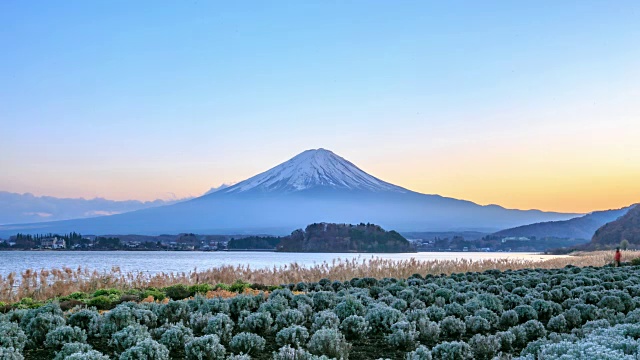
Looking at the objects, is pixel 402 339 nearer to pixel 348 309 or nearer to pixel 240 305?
pixel 348 309

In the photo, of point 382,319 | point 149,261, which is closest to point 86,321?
point 382,319

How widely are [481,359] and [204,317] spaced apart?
434 centimetres

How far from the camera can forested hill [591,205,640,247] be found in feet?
320

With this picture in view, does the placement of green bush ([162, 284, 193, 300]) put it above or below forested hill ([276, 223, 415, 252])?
below

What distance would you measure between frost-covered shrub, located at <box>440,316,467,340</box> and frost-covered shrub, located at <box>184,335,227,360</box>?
4.09m

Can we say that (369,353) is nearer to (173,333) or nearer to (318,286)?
(173,333)

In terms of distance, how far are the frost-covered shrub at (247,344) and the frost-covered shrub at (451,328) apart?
131 inches

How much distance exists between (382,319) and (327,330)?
237 cm

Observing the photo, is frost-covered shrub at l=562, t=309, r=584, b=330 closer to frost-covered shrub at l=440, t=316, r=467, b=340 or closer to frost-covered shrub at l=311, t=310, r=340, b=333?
frost-covered shrub at l=440, t=316, r=467, b=340

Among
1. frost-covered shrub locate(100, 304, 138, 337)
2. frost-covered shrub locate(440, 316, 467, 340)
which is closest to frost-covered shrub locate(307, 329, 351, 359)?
frost-covered shrub locate(440, 316, 467, 340)

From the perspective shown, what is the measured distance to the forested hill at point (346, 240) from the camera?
391ft

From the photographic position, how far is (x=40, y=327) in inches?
382

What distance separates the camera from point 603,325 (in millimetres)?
10812

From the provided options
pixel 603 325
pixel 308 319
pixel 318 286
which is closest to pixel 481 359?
pixel 603 325
